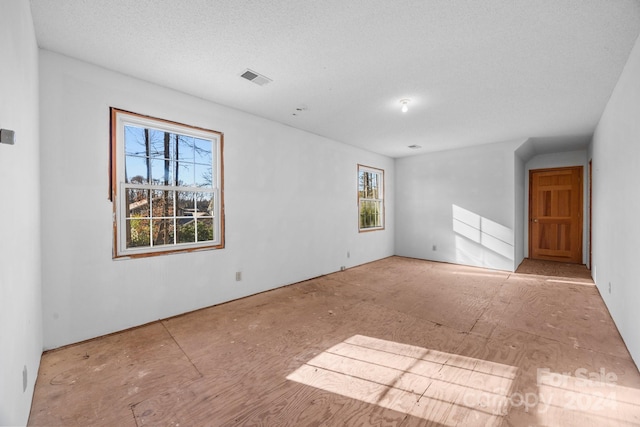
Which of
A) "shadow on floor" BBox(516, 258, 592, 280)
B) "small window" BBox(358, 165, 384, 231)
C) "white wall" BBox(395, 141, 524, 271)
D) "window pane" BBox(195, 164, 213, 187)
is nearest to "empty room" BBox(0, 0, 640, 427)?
"window pane" BBox(195, 164, 213, 187)

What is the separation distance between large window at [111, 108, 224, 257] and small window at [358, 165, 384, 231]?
131 inches

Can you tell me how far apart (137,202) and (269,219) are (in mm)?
1683

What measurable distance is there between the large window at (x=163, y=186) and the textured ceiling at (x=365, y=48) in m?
0.54

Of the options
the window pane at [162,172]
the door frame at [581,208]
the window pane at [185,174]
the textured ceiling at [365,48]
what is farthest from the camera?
the door frame at [581,208]

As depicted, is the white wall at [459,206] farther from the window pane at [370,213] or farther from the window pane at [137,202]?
the window pane at [137,202]

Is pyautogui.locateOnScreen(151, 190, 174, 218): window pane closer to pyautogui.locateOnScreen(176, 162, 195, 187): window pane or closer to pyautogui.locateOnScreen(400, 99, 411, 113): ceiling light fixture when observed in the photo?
pyautogui.locateOnScreen(176, 162, 195, 187): window pane

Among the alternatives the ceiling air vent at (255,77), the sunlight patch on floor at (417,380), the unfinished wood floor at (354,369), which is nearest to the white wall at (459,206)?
the unfinished wood floor at (354,369)

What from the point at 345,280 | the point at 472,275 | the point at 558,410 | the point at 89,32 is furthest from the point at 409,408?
the point at 472,275

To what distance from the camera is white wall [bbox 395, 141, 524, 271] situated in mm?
5320

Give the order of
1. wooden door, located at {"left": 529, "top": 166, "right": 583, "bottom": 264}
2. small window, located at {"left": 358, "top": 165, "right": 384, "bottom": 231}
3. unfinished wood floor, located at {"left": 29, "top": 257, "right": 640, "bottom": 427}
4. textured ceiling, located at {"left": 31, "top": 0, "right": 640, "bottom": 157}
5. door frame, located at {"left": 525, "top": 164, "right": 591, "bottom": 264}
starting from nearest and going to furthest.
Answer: unfinished wood floor, located at {"left": 29, "top": 257, "right": 640, "bottom": 427}
textured ceiling, located at {"left": 31, "top": 0, "right": 640, "bottom": 157}
door frame, located at {"left": 525, "top": 164, "right": 591, "bottom": 264}
wooden door, located at {"left": 529, "top": 166, "right": 583, "bottom": 264}
small window, located at {"left": 358, "top": 165, "right": 384, "bottom": 231}

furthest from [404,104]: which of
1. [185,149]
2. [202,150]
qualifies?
[185,149]

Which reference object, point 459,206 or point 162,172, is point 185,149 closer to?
point 162,172

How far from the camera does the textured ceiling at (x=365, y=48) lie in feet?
6.13

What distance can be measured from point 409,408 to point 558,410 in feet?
2.90
